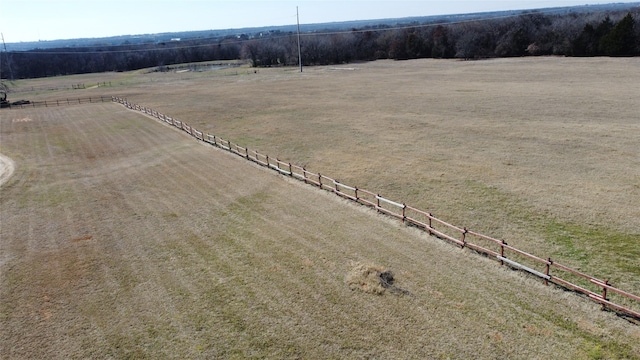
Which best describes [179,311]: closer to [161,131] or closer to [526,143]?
[526,143]

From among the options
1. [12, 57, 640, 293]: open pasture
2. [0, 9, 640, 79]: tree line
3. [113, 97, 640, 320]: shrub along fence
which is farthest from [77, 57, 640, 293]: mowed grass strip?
[0, 9, 640, 79]: tree line

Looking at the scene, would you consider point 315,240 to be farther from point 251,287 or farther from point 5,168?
point 5,168

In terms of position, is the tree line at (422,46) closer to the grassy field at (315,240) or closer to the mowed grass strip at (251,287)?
the grassy field at (315,240)

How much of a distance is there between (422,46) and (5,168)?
114 metres

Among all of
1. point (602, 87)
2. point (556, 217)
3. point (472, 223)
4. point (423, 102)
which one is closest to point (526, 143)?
point (556, 217)

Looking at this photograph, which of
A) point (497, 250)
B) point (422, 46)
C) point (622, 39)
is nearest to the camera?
point (497, 250)

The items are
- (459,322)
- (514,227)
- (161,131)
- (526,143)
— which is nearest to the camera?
(459,322)

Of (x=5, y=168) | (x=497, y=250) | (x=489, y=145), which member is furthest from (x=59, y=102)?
(x=497, y=250)

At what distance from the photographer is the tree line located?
311 feet

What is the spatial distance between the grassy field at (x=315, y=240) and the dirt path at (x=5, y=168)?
2.73 ft

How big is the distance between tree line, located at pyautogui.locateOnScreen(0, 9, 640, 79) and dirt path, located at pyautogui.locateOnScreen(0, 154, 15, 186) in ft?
352

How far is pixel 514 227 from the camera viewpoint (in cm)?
1878

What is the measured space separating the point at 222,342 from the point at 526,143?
91.2 ft

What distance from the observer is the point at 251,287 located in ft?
50.3
